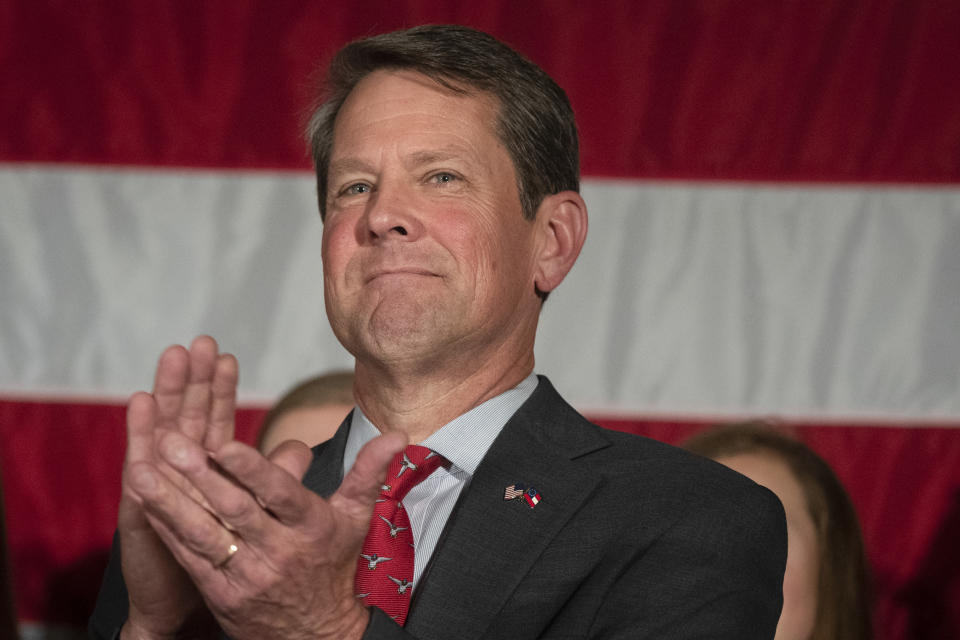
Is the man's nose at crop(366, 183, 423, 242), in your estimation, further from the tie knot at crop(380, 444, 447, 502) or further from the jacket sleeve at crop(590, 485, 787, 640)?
the jacket sleeve at crop(590, 485, 787, 640)

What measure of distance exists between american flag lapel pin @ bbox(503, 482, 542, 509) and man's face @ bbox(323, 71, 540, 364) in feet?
0.61

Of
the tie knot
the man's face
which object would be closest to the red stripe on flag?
the man's face

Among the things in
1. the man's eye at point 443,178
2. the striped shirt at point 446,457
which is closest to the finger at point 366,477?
the striped shirt at point 446,457

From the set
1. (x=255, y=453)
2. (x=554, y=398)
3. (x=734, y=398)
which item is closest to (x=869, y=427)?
(x=734, y=398)

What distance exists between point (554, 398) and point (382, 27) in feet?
4.59

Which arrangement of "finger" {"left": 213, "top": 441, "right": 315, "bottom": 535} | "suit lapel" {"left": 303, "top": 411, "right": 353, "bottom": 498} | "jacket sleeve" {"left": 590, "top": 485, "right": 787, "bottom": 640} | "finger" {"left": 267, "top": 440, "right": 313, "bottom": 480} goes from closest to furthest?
"finger" {"left": 213, "top": 441, "right": 315, "bottom": 535}, "finger" {"left": 267, "top": 440, "right": 313, "bottom": 480}, "jacket sleeve" {"left": 590, "top": 485, "right": 787, "bottom": 640}, "suit lapel" {"left": 303, "top": 411, "right": 353, "bottom": 498}

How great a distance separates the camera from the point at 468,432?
1.24 metres

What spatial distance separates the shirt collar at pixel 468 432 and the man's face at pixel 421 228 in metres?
0.06

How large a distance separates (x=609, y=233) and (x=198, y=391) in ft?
5.16

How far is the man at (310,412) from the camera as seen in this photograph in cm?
206

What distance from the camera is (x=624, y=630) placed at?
1034 millimetres

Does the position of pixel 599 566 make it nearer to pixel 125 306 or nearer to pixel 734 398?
pixel 734 398

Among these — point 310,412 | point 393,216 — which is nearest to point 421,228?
point 393,216

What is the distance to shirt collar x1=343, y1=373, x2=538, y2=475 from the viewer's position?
121cm
